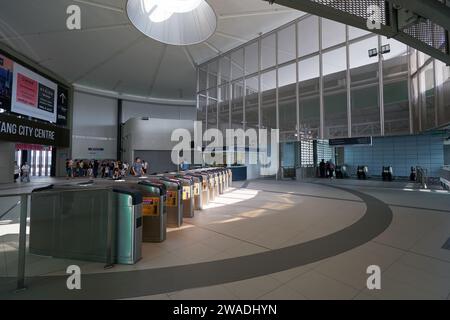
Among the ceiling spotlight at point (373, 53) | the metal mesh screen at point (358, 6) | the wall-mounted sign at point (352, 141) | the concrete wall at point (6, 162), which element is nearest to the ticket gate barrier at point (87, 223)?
the metal mesh screen at point (358, 6)

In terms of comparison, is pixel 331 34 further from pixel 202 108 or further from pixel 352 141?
pixel 202 108

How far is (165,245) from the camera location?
363 centimetres

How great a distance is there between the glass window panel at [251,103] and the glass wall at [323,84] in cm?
6

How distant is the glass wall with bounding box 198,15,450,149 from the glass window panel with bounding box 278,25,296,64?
55 mm

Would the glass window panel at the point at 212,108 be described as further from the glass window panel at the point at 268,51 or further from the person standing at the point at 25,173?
the person standing at the point at 25,173

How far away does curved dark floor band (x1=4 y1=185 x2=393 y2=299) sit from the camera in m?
2.27

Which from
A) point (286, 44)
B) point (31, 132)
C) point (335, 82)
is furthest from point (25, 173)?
point (335, 82)

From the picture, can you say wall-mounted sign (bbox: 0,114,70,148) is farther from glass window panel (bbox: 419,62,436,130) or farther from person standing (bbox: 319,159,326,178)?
glass window panel (bbox: 419,62,436,130)

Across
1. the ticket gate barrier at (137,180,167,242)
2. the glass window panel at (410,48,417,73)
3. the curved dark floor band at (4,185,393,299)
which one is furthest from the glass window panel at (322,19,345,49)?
the ticket gate barrier at (137,180,167,242)

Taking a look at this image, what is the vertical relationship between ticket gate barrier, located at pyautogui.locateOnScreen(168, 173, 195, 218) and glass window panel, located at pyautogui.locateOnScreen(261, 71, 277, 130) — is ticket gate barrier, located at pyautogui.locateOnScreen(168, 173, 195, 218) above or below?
below

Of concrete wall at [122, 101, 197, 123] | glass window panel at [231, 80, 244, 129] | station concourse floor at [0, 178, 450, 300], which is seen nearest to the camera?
station concourse floor at [0, 178, 450, 300]

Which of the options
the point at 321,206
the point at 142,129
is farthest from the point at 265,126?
the point at 142,129
